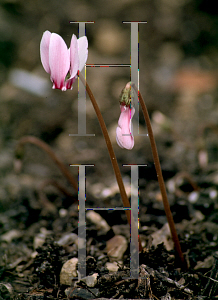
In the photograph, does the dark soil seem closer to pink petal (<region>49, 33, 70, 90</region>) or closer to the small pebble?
the small pebble

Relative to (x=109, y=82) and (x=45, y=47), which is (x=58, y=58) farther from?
(x=109, y=82)

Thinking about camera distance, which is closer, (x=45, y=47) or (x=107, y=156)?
(x=45, y=47)

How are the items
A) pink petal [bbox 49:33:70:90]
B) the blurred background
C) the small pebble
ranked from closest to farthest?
1. pink petal [bbox 49:33:70:90]
2. the small pebble
3. the blurred background

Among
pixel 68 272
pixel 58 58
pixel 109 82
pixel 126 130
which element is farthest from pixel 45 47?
pixel 109 82

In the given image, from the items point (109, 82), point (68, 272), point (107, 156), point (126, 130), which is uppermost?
point (109, 82)

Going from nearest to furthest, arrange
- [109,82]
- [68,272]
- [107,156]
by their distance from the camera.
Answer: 1. [68,272]
2. [107,156]
3. [109,82]

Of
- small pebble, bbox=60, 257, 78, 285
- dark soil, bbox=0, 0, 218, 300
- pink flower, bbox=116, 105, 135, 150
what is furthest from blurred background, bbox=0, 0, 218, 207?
pink flower, bbox=116, 105, 135, 150


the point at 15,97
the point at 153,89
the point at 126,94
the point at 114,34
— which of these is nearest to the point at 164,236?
the point at 126,94

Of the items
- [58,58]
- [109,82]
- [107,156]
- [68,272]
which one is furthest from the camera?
[109,82]
